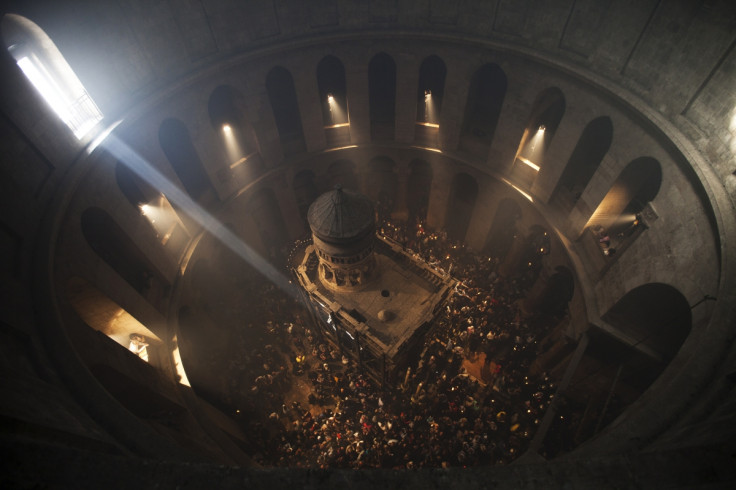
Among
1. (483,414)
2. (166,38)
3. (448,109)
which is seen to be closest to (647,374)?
(483,414)

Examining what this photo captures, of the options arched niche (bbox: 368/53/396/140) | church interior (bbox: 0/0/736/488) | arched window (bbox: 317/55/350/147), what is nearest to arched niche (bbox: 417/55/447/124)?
church interior (bbox: 0/0/736/488)

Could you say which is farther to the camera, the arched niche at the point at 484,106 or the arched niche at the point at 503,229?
the arched niche at the point at 484,106

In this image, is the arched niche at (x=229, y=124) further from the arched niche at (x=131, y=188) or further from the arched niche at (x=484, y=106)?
the arched niche at (x=484, y=106)

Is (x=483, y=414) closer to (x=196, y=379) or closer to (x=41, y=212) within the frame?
(x=196, y=379)

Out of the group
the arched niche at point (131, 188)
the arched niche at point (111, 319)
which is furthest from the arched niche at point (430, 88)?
the arched niche at point (111, 319)

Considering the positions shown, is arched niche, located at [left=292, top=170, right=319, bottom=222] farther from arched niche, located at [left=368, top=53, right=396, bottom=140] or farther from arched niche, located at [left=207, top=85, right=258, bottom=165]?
arched niche, located at [left=368, top=53, right=396, bottom=140]

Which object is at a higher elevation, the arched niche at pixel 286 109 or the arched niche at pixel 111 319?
the arched niche at pixel 286 109

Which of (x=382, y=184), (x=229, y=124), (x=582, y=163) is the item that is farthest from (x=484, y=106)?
(x=229, y=124)
